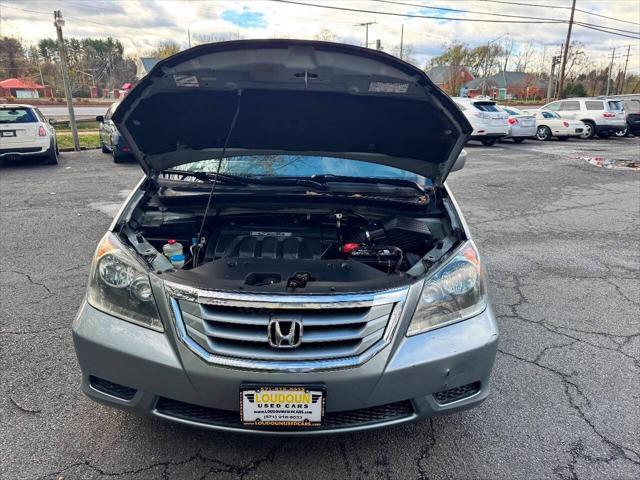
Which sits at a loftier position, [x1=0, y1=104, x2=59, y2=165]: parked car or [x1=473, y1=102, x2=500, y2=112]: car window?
[x1=473, y1=102, x2=500, y2=112]: car window

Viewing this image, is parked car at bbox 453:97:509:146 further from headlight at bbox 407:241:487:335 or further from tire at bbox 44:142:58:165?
headlight at bbox 407:241:487:335

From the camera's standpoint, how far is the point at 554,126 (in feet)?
63.7

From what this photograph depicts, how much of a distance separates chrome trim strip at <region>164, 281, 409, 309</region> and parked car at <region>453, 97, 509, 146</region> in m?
15.5

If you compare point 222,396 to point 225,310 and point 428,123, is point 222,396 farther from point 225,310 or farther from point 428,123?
point 428,123

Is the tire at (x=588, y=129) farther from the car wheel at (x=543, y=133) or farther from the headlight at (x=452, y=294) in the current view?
the headlight at (x=452, y=294)

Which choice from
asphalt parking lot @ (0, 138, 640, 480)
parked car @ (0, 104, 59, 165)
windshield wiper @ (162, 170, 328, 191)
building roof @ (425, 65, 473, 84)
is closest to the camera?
asphalt parking lot @ (0, 138, 640, 480)

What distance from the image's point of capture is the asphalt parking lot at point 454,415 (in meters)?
2.11

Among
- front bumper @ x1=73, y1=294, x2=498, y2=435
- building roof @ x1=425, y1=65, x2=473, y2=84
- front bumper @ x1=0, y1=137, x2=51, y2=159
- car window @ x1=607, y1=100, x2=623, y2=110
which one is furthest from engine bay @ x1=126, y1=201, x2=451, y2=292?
building roof @ x1=425, y1=65, x2=473, y2=84

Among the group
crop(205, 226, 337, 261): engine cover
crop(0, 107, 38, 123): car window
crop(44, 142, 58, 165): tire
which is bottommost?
crop(44, 142, 58, 165): tire

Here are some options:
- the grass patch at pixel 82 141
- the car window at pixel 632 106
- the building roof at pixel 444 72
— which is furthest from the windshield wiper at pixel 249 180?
the building roof at pixel 444 72

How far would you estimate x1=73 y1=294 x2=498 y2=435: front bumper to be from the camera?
5.98 feet

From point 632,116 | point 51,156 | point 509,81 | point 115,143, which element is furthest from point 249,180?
point 509,81

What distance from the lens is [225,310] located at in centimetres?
189

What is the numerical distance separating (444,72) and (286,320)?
228 feet
